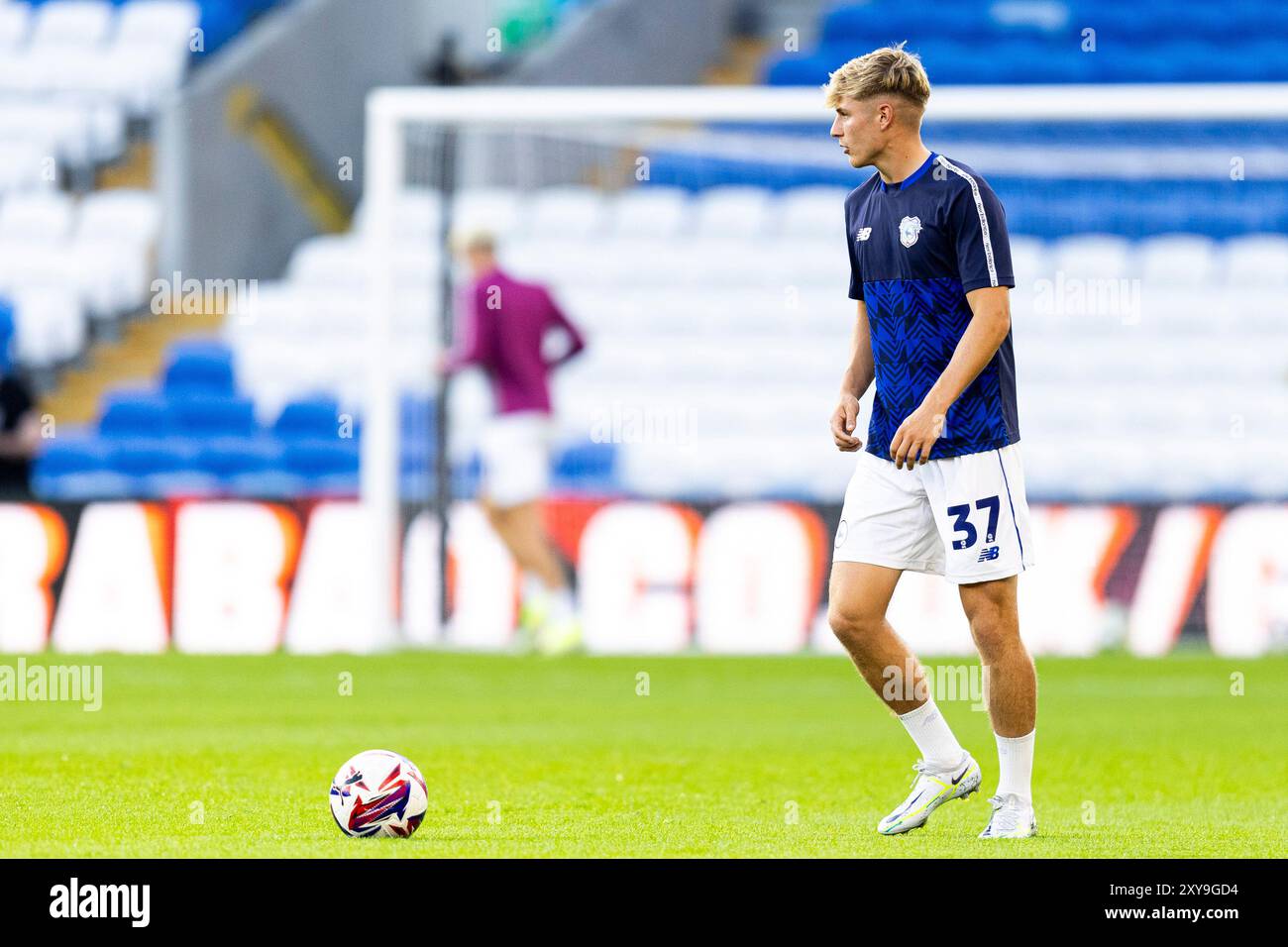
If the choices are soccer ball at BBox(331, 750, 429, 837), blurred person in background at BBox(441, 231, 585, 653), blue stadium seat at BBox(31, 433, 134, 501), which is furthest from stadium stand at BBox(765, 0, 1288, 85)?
soccer ball at BBox(331, 750, 429, 837)

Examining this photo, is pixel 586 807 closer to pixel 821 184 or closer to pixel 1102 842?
pixel 1102 842

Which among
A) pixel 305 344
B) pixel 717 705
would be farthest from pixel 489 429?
pixel 305 344

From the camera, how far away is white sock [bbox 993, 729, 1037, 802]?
5602mm

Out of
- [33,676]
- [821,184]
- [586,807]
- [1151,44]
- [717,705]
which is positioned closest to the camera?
[586,807]

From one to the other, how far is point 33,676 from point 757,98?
518cm

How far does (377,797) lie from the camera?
5449mm

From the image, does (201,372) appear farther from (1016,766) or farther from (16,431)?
(1016,766)

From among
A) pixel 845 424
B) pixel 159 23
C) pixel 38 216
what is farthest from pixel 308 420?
pixel 845 424

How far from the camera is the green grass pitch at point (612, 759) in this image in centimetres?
547

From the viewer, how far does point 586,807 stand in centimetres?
619

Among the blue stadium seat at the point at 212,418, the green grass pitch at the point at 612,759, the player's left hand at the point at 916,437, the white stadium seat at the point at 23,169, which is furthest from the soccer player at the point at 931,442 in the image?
the white stadium seat at the point at 23,169

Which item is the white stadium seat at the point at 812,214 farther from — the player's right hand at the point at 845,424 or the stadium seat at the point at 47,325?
the player's right hand at the point at 845,424

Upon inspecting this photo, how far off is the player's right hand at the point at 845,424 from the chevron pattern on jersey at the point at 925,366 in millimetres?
76
